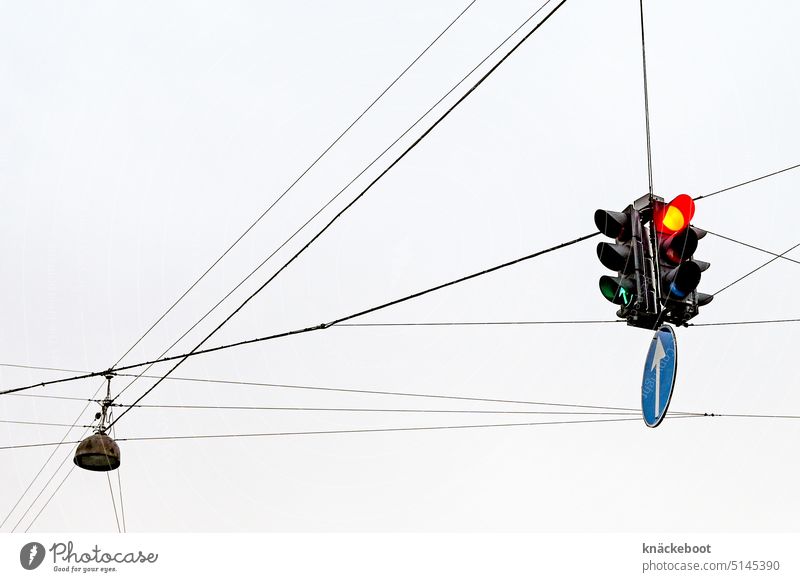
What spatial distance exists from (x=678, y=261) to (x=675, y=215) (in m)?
0.36

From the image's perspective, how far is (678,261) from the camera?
7344 millimetres

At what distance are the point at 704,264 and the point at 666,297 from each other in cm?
37

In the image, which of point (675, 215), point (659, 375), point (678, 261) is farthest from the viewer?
point (659, 375)

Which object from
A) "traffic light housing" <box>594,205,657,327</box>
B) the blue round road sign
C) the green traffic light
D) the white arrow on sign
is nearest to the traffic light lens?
"traffic light housing" <box>594,205,657,327</box>

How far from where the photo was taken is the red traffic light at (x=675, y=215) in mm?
7418

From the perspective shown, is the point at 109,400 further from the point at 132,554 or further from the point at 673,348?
the point at 673,348

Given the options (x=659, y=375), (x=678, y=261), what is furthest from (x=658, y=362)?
(x=678, y=261)

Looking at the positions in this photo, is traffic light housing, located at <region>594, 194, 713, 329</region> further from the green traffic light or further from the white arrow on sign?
the white arrow on sign

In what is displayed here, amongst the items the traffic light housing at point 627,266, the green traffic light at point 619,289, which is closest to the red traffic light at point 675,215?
the traffic light housing at point 627,266

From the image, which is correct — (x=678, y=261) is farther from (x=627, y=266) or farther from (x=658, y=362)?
(x=658, y=362)

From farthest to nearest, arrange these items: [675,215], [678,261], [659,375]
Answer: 1. [659,375]
2. [675,215]
3. [678,261]

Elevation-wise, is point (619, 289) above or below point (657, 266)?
below

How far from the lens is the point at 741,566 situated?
1269 centimetres

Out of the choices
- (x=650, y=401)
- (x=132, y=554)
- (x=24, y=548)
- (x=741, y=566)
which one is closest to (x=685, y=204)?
(x=650, y=401)
